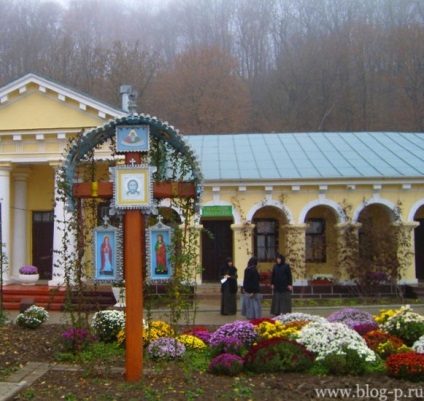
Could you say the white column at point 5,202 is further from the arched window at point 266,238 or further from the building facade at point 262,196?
the arched window at point 266,238

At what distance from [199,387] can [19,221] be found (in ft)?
48.0

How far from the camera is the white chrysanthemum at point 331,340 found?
26.9ft

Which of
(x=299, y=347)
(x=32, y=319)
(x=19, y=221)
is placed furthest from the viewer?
(x=19, y=221)

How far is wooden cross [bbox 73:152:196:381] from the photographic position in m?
7.49

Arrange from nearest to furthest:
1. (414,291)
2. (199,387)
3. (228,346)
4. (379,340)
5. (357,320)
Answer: (199,387)
(228,346)
(379,340)
(357,320)
(414,291)

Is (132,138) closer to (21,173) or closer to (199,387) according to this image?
(199,387)

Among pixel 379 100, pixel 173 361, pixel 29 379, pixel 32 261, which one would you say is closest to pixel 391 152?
pixel 32 261

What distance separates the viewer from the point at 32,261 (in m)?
21.0

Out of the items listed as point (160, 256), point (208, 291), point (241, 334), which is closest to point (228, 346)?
point (241, 334)

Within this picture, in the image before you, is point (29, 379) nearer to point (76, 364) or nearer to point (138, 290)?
point (76, 364)

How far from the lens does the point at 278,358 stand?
7953mm

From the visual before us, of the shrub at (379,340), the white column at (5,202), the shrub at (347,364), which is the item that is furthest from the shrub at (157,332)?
the white column at (5,202)

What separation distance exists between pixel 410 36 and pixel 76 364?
1681 inches

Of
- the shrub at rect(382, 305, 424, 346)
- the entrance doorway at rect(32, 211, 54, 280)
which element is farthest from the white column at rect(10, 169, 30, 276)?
the shrub at rect(382, 305, 424, 346)
